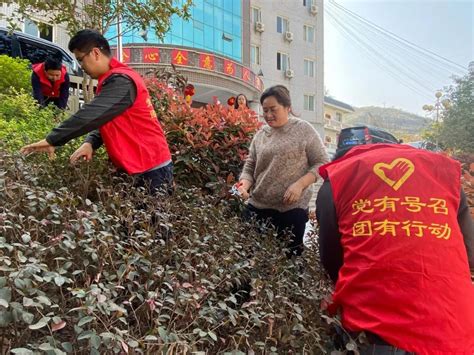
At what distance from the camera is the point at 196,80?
696 inches

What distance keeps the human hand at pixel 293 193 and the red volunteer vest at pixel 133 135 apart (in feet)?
2.57

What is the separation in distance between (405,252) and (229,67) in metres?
18.3

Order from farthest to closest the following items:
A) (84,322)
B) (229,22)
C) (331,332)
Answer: (229,22) < (331,332) < (84,322)

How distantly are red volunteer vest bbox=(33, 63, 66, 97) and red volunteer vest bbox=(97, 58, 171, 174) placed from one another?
9.48 ft

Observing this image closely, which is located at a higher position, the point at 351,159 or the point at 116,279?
the point at 351,159

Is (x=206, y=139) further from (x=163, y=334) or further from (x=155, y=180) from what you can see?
(x=163, y=334)

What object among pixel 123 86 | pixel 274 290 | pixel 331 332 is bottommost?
pixel 331 332

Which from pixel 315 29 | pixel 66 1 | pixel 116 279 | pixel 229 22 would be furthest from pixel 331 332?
pixel 315 29

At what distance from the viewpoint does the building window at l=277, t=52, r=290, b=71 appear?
27.1 metres

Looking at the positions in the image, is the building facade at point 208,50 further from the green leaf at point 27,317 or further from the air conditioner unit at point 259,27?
the green leaf at point 27,317

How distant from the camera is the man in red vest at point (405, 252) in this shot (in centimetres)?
134

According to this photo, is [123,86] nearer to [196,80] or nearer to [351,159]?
[351,159]

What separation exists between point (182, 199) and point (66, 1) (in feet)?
10.1

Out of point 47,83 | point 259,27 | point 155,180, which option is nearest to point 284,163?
point 155,180
